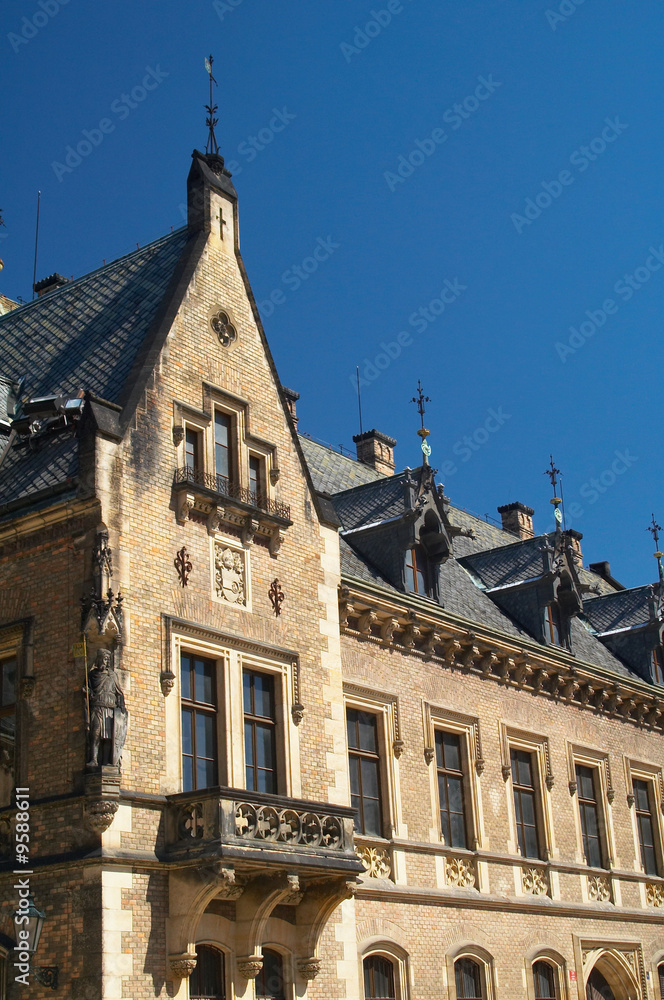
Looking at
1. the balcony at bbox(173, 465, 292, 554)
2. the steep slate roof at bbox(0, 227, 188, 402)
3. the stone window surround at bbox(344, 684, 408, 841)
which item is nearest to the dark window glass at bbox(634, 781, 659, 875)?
the stone window surround at bbox(344, 684, 408, 841)

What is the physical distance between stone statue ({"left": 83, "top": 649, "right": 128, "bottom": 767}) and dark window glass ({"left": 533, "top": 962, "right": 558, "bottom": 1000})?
12.6 metres

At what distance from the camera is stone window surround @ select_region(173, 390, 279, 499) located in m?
21.1

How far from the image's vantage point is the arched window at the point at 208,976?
738 inches

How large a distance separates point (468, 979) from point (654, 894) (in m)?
8.22

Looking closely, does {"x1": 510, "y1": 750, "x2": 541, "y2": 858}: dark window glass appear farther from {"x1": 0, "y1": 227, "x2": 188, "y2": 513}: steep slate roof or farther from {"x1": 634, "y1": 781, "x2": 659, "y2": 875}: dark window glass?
{"x1": 0, "y1": 227, "x2": 188, "y2": 513}: steep slate roof

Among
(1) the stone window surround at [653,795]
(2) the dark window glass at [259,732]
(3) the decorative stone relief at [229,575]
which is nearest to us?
(2) the dark window glass at [259,732]

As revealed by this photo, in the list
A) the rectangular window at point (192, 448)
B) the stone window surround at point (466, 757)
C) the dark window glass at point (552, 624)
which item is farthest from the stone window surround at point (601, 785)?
the rectangular window at point (192, 448)

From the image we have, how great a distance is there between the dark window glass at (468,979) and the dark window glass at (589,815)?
5.23m

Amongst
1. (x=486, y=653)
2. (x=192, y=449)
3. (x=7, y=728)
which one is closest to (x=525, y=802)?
(x=486, y=653)

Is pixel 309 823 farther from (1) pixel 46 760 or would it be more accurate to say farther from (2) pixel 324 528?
(2) pixel 324 528

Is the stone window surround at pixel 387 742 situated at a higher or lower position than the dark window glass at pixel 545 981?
higher

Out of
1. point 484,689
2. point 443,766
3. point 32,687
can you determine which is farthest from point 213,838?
point 484,689

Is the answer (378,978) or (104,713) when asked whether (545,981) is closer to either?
(378,978)

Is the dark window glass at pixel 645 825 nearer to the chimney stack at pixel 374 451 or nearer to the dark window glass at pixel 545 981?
the dark window glass at pixel 545 981
